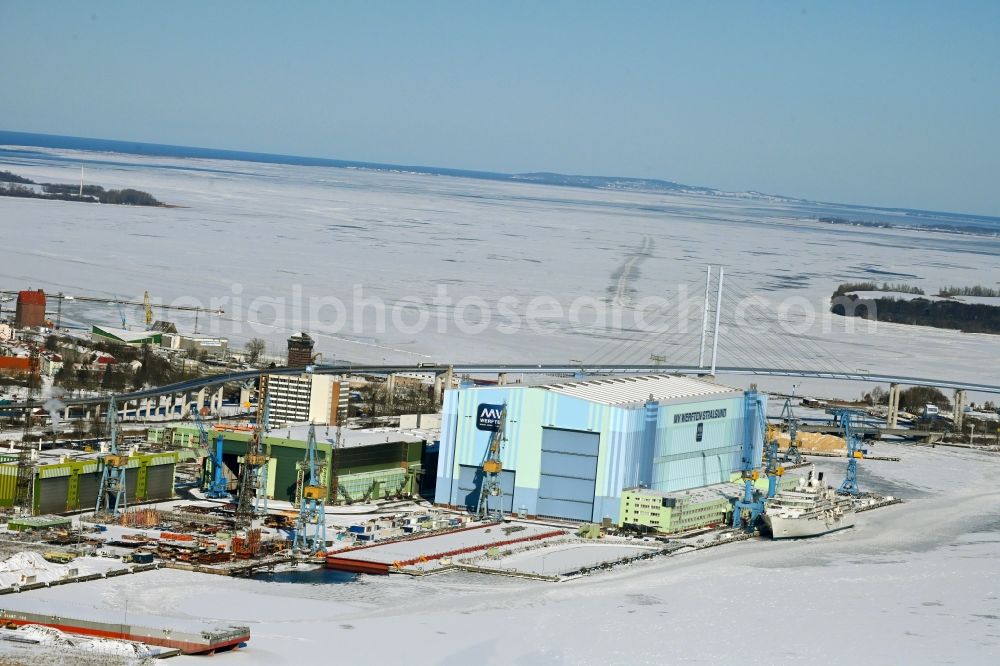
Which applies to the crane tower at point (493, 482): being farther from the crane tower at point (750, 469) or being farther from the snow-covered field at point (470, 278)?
the snow-covered field at point (470, 278)

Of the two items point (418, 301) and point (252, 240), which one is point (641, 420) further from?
point (252, 240)

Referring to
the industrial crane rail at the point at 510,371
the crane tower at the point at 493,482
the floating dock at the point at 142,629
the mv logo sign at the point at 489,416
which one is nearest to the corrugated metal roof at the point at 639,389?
the mv logo sign at the point at 489,416

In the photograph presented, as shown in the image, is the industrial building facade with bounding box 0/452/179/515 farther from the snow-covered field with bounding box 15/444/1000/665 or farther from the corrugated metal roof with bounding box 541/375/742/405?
the corrugated metal roof with bounding box 541/375/742/405

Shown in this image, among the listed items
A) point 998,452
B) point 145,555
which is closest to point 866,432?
point 998,452

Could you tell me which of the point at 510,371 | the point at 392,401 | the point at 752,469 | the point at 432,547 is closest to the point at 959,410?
the point at 510,371

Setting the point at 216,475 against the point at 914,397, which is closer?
the point at 216,475

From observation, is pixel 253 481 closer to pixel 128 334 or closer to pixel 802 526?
pixel 802 526

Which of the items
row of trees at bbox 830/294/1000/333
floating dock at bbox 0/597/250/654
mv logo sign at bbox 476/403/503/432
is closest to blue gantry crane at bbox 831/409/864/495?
mv logo sign at bbox 476/403/503/432
